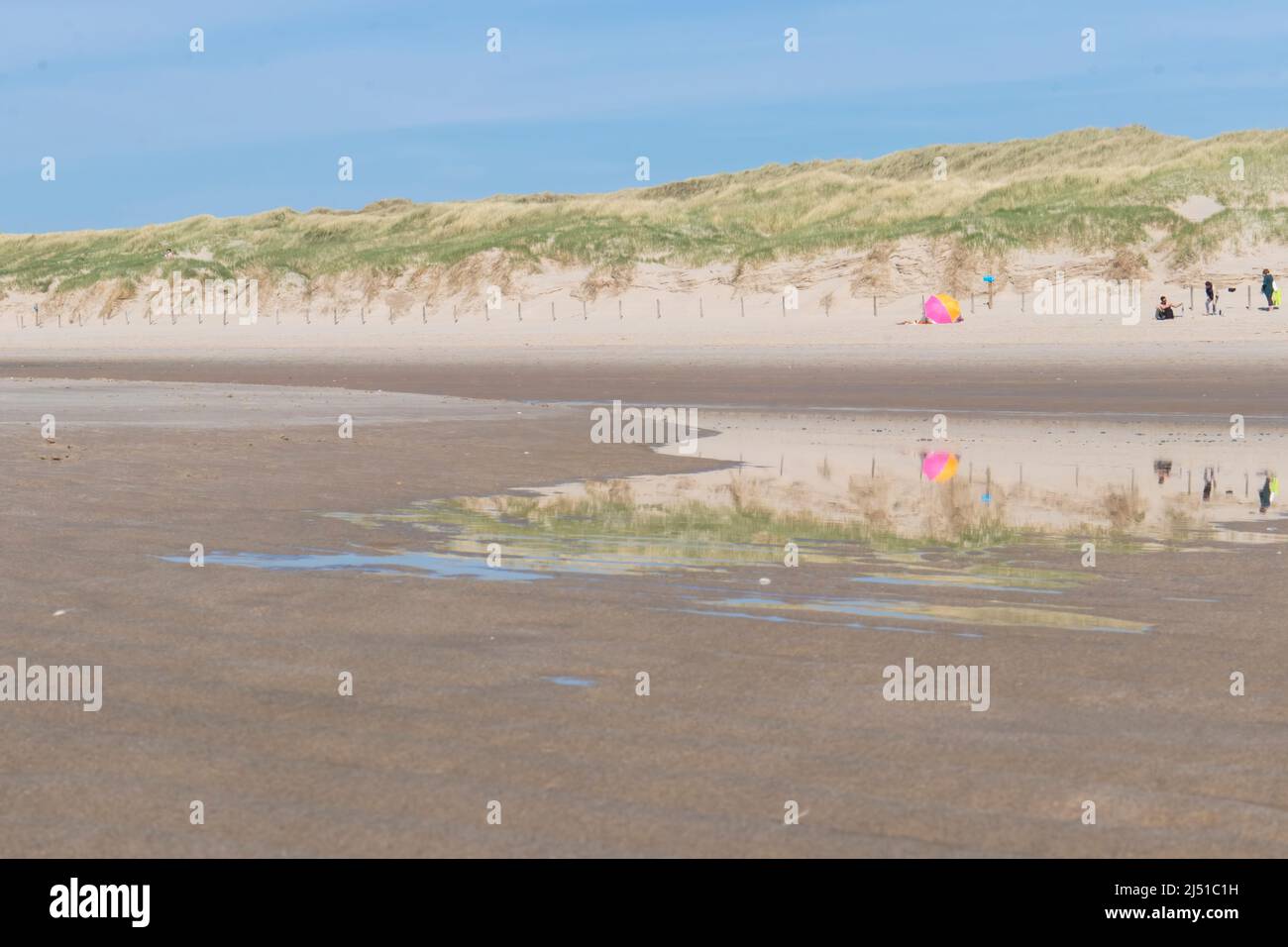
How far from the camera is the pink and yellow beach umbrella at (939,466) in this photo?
15.1 meters

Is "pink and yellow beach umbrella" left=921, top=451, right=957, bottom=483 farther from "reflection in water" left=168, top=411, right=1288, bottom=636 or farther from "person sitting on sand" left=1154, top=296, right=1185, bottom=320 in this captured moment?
"person sitting on sand" left=1154, top=296, right=1185, bottom=320

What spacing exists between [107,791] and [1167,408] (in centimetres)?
2202

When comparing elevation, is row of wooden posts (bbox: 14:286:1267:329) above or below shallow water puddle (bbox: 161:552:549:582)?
above

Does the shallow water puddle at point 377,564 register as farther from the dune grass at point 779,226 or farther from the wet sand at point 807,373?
the dune grass at point 779,226

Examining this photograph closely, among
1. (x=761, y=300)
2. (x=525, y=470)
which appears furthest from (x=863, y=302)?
(x=525, y=470)

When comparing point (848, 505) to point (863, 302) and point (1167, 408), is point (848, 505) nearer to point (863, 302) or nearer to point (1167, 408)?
point (1167, 408)

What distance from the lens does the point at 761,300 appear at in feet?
207

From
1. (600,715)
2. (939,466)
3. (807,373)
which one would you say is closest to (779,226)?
(807,373)

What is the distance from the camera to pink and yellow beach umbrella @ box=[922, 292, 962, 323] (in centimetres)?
5006

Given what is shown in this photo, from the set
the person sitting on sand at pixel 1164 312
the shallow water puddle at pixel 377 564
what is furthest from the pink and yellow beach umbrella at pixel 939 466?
the person sitting on sand at pixel 1164 312

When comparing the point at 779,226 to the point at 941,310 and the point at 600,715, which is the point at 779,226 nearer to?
the point at 941,310

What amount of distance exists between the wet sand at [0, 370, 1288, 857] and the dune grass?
5461 centimetres

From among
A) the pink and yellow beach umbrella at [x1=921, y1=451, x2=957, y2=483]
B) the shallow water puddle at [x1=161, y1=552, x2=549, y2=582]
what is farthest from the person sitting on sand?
the shallow water puddle at [x1=161, y1=552, x2=549, y2=582]

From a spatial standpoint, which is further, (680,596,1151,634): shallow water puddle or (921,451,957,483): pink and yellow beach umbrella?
(921,451,957,483): pink and yellow beach umbrella
